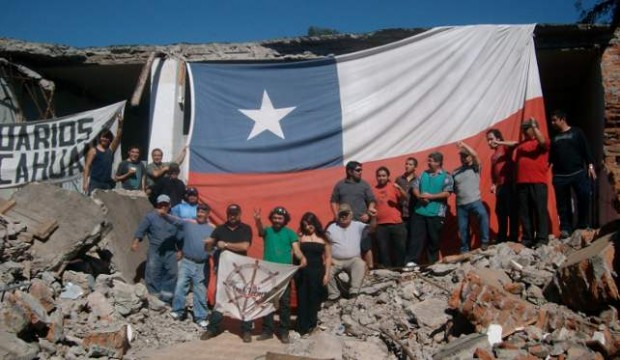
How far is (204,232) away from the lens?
7.50 meters

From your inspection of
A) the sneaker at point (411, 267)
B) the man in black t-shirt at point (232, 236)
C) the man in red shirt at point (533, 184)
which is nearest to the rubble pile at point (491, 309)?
the sneaker at point (411, 267)

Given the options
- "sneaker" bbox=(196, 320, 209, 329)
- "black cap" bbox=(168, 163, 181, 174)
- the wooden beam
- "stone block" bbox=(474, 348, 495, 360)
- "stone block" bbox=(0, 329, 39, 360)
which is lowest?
"stone block" bbox=(474, 348, 495, 360)

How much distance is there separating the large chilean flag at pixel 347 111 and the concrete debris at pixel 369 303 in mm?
1334

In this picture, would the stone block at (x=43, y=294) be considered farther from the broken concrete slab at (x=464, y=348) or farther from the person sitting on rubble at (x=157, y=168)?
the broken concrete slab at (x=464, y=348)

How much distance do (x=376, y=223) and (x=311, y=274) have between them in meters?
1.13

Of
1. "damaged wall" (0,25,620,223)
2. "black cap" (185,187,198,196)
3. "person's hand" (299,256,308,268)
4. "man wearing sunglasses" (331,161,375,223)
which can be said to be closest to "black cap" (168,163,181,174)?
"black cap" (185,187,198,196)

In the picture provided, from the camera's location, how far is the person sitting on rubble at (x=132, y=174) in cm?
853

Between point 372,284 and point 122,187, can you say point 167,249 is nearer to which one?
point 122,187

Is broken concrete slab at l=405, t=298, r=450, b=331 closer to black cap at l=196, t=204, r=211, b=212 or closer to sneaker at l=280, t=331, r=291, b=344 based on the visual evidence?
sneaker at l=280, t=331, r=291, b=344

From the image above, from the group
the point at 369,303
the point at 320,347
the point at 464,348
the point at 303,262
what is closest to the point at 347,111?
the point at 303,262

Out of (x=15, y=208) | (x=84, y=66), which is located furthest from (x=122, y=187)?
(x=84, y=66)

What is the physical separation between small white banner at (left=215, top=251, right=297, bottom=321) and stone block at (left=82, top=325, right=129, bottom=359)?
1.04 metres

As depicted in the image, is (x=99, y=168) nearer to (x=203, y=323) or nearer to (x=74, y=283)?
(x=74, y=283)

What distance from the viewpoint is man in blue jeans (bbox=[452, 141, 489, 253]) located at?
24.8 ft
